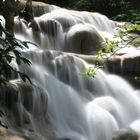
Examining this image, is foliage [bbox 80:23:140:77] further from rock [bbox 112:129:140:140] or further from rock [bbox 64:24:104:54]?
rock [bbox 64:24:104:54]

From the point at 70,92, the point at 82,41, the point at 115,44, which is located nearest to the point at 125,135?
the point at 70,92

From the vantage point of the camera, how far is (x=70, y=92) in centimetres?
970

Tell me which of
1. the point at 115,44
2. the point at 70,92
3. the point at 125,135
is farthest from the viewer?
the point at 70,92

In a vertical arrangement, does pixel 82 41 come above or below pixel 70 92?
above

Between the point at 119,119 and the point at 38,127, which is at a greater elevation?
the point at 38,127

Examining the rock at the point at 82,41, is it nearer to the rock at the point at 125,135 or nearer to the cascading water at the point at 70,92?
the cascading water at the point at 70,92

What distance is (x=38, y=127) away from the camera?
25.3 feet

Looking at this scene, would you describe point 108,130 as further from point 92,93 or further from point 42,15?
point 42,15

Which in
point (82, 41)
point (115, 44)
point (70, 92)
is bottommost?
point (70, 92)

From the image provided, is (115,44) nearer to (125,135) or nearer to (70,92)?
(125,135)

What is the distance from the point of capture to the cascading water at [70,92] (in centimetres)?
805

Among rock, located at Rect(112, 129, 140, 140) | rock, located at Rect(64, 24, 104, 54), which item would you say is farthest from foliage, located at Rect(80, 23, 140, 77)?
rock, located at Rect(64, 24, 104, 54)

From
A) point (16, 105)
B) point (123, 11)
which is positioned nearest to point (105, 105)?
point (16, 105)

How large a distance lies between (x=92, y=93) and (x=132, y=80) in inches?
75.5
